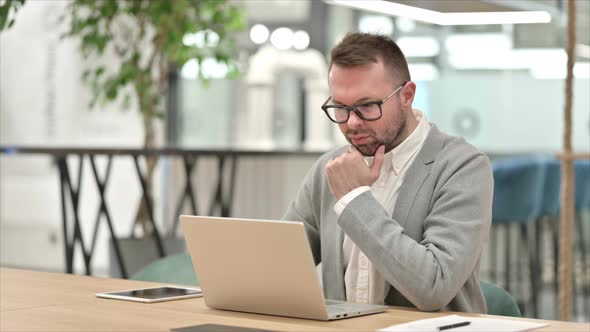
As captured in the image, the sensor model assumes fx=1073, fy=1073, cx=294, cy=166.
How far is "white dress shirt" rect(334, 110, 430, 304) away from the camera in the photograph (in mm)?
2377

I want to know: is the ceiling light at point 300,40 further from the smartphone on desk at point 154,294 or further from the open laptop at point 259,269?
the open laptop at point 259,269

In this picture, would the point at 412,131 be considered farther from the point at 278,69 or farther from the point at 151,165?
the point at 278,69

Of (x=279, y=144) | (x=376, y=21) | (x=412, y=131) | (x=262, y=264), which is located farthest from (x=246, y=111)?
(x=262, y=264)

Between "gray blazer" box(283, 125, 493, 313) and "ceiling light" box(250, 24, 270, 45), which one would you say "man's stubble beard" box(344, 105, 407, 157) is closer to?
"gray blazer" box(283, 125, 493, 313)

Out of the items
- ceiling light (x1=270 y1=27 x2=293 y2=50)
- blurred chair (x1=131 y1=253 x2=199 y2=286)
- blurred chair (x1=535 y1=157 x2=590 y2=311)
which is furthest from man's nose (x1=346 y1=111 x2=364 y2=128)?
ceiling light (x1=270 y1=27 x2=293 y2=50)

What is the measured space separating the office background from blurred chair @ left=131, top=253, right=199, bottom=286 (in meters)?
3.07

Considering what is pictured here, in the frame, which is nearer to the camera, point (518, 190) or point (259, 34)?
point (518, 190)

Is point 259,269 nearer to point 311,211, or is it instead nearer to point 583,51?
point 311,211

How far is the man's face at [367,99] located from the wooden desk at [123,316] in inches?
16.8

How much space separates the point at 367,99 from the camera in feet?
7.79

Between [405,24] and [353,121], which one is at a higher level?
[405,24]

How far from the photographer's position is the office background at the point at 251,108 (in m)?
6.06

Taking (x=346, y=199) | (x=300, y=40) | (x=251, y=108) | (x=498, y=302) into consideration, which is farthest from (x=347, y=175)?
(x=251, y=108)

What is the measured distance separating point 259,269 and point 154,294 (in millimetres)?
424
